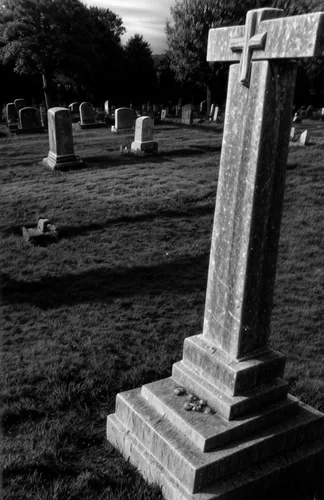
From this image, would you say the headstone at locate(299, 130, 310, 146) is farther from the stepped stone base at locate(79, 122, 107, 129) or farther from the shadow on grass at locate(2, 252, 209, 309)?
the stepped stone base at locate(79, 122, 107, 129)

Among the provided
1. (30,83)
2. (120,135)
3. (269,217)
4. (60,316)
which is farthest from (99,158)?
(30,83)

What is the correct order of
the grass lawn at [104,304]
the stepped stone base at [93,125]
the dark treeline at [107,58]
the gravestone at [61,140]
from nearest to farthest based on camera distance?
1. the grass lawn at [104,304]
2. the gravestone at [61,140]
3. the stepped stone base at [93,125]
4. the dark treeline at [107,58]

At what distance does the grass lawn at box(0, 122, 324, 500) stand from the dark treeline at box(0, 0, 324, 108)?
680 inches

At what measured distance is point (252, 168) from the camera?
280 centimetres

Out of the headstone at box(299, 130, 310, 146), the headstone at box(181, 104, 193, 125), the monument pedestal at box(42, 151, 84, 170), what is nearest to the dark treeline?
the headstone at box(181, 104, 193, 125)

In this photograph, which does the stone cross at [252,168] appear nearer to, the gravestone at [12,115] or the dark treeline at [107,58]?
the gravestone at [12,115]

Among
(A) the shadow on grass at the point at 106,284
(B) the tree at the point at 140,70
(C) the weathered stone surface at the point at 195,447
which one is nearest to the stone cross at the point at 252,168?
(C) the weathered stone surface at the point at 195,447

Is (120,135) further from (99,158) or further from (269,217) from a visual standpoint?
(269,217)

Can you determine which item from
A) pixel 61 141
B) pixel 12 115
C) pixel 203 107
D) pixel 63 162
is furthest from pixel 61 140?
pixel 203 107

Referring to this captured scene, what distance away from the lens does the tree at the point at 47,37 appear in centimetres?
2614

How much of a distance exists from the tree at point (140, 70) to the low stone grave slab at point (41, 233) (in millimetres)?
33082

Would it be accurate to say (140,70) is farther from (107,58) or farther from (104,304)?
(104,304)

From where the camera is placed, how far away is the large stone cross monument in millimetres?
2701

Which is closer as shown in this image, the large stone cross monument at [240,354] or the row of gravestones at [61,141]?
the large stone cross monument at [240,354]
